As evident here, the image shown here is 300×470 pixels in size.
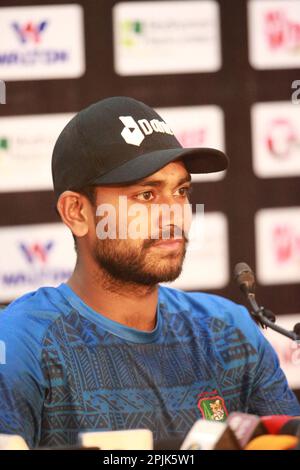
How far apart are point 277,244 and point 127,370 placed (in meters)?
1.72

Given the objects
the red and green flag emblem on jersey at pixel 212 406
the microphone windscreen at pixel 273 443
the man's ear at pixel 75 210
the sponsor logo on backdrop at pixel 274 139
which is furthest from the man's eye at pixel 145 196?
the sponsor logo on backdrop at pixel 274 139

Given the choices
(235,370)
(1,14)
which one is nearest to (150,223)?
(235,370)

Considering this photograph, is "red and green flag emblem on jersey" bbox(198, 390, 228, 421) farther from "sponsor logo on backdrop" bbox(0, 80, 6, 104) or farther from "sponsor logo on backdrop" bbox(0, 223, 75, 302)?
"sponsor logo on backdrop" bbox(0, 80, 6, 104)

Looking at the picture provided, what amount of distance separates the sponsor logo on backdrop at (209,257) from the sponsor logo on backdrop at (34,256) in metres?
0.46

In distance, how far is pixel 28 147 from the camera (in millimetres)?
3246

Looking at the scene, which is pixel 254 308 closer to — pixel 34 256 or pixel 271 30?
pixel 34 256

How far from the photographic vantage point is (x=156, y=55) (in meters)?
3.29

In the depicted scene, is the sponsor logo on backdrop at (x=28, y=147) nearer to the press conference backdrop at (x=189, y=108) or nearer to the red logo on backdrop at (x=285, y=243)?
the press conference backdrop at (x=189, y=108)

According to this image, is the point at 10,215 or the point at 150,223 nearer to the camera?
the point at 150,223

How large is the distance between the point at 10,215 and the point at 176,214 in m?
1.59

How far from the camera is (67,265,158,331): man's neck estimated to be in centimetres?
179

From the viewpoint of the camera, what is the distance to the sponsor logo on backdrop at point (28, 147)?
324 cm

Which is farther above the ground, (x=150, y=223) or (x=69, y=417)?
(x=150, y=223)

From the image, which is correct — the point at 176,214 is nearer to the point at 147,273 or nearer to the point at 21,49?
the point at 147,273
